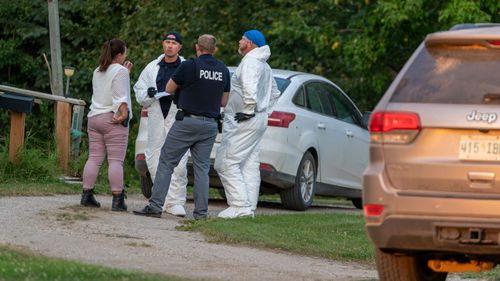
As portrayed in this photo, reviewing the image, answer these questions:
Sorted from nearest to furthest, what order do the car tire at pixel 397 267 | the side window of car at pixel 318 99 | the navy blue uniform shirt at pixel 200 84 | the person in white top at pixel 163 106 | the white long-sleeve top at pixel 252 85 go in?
the car tire at pixel 397 267 → the navy blue uniform shirt at pixel 200 84 → the white long-sleeve top at pixel 252 85 → the person in white top at pixel 163 106 → the side window of car at pixel 318 99

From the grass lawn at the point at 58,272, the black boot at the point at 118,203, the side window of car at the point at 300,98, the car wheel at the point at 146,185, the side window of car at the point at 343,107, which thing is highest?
the grass lawn at the point at 58,272

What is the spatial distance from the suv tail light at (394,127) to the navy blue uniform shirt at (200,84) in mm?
4936

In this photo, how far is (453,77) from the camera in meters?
8.10

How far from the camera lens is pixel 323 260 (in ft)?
36.4

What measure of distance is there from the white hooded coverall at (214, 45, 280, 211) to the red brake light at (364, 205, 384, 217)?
5.50 meters

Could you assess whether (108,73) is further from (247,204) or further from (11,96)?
(11,96)

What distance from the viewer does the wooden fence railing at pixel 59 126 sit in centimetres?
1697

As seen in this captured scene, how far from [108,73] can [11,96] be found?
11.8ft

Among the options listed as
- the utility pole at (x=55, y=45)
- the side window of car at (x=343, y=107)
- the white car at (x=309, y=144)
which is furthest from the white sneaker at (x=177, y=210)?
the utility pole at (x=55, y=45)

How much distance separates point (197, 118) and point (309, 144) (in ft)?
9.60

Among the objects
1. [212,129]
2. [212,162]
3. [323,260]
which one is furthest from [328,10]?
[323,260]

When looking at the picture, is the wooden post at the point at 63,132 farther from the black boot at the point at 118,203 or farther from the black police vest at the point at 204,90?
the black police vest at the point at 204,90

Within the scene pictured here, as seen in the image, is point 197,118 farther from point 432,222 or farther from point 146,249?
point 432,222

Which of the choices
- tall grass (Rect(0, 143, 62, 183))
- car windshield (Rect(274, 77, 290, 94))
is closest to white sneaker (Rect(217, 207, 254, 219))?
car windshield (Rect(274, 77, 290, 94))
